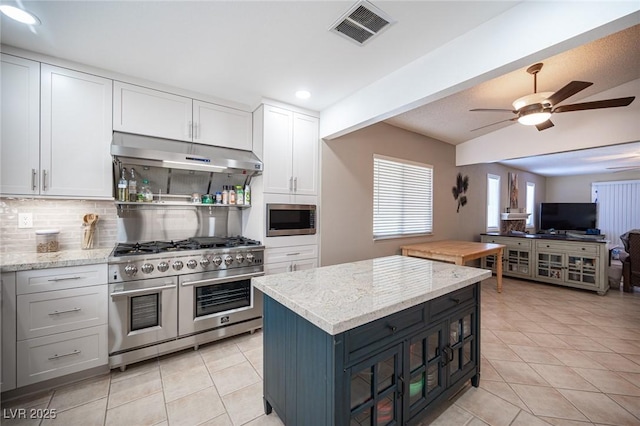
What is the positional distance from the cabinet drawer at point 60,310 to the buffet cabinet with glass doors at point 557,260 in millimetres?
6148

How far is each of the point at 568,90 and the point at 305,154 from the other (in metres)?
2.54

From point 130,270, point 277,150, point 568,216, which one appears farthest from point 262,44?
point 568,216

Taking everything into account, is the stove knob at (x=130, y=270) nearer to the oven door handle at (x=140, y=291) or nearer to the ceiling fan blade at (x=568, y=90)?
the oven door handle at (x=140, y=291)

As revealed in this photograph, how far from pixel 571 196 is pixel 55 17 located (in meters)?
11.4

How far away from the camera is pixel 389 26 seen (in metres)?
1.84

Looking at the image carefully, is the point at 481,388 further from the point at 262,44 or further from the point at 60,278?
the point at 60,278

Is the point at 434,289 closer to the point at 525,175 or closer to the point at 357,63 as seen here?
the point at 357,63

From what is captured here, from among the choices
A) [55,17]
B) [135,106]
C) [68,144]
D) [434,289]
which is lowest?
[434,289]

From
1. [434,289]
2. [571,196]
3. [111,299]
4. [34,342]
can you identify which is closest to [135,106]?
[111,299]

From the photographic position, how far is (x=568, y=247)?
4.57m

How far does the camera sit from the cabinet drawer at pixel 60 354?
1830 mm

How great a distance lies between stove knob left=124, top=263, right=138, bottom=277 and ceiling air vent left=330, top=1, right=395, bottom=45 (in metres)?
2.40

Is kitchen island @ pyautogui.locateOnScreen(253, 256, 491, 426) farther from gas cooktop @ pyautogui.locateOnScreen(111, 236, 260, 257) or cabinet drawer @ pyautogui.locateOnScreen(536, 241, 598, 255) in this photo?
cabinet drawer @ pyautogui.locateOnScreen(536, 241, 598, 255)

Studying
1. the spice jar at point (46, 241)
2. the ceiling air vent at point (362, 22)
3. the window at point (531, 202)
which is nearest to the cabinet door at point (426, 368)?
the ceiling air vent at point (362, 22)
